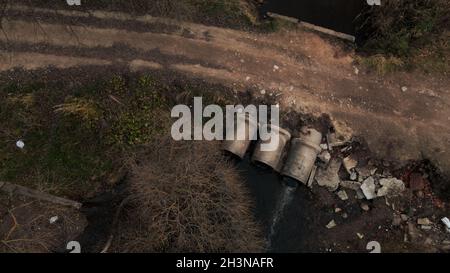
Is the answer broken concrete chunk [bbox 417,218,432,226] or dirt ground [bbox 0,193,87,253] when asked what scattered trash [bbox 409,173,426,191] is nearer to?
broken concrete chunk [bbox 417,218,432,226]

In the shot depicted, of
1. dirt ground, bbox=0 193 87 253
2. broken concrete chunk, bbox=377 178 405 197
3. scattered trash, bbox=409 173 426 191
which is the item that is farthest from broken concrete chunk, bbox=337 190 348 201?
dirt ground, bbox=0 193 87 253

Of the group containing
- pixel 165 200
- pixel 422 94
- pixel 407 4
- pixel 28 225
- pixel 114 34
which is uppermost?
pixel 407 4

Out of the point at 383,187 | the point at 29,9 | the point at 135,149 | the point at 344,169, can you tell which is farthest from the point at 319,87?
the point at 29,9

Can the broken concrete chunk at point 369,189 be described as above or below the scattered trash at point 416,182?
below

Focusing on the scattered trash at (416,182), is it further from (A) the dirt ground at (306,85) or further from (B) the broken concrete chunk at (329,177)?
(B) the broken concrete chunk at (329,177)

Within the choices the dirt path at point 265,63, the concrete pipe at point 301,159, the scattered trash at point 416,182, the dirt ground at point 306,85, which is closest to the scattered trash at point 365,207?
the dirt ground at point 306,85

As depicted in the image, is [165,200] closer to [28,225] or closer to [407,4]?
[28,225]
